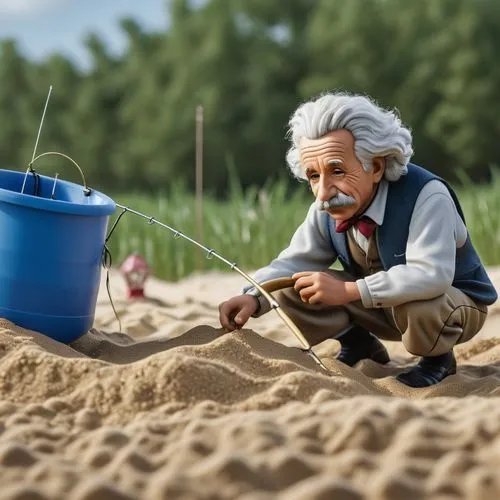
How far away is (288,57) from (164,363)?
1949 cm

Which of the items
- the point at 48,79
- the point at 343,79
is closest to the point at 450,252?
the point at 343,79

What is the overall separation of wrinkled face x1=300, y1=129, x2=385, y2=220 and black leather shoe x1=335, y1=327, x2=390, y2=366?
1.83 ft

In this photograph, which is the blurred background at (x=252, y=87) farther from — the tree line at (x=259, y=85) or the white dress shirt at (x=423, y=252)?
the white dress shirt at (x=423, y=252)

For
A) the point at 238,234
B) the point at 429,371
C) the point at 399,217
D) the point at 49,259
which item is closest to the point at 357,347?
the point at 429,371

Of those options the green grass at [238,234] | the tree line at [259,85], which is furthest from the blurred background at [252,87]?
the green grass at [238,234]

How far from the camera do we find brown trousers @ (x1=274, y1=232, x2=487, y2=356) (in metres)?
2.78

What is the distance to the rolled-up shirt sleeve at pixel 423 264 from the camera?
268 cm

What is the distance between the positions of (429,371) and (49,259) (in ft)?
3.84

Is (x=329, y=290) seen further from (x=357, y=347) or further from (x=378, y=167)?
(x=357, y=347)

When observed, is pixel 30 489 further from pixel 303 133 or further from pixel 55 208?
pixel 303 133

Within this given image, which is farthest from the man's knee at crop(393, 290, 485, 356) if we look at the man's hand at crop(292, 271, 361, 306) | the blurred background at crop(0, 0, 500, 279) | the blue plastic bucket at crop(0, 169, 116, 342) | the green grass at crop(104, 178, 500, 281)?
the blurred background at crop(0, 0, 500, 279)

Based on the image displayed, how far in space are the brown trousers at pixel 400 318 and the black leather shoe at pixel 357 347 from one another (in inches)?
3.5

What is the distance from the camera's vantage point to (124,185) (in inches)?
864

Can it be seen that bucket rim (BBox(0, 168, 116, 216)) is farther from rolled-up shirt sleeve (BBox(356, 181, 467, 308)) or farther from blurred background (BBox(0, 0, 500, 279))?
blurred background (BBox(0, 0, 500, 279))
